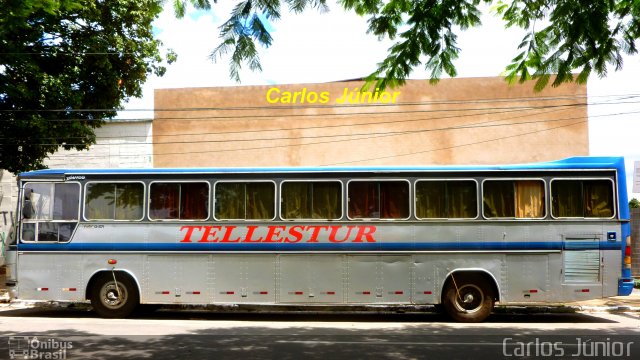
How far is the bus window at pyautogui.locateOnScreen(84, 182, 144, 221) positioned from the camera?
39.2 ft

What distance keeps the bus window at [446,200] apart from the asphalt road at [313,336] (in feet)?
7.48

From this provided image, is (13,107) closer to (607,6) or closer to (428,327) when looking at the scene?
(428,327)

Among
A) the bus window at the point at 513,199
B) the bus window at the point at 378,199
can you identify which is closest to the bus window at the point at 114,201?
the bus window at the point at 378,199

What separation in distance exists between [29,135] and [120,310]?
8.14 m

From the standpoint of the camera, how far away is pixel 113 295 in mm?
11891

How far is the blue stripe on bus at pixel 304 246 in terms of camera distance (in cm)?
1136

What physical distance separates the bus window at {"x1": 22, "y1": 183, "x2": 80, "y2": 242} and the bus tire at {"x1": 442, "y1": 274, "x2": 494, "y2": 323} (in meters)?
8.29

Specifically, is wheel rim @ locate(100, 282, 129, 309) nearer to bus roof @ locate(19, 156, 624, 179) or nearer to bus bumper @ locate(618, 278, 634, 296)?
bus roof @ locate(19, 156, 624, 179)

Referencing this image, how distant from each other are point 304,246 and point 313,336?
2402 millimetres

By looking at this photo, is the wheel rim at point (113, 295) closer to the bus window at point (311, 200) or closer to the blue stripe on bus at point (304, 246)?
the blue stripe on bus at point (304, 246)

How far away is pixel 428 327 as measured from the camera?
424 inches

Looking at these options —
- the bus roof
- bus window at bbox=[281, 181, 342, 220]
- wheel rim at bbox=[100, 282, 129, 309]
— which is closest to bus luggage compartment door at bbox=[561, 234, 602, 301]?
the bus roof

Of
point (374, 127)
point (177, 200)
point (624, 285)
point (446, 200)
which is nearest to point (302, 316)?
point (177, 200)

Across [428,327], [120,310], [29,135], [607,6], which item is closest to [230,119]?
[29,135]
